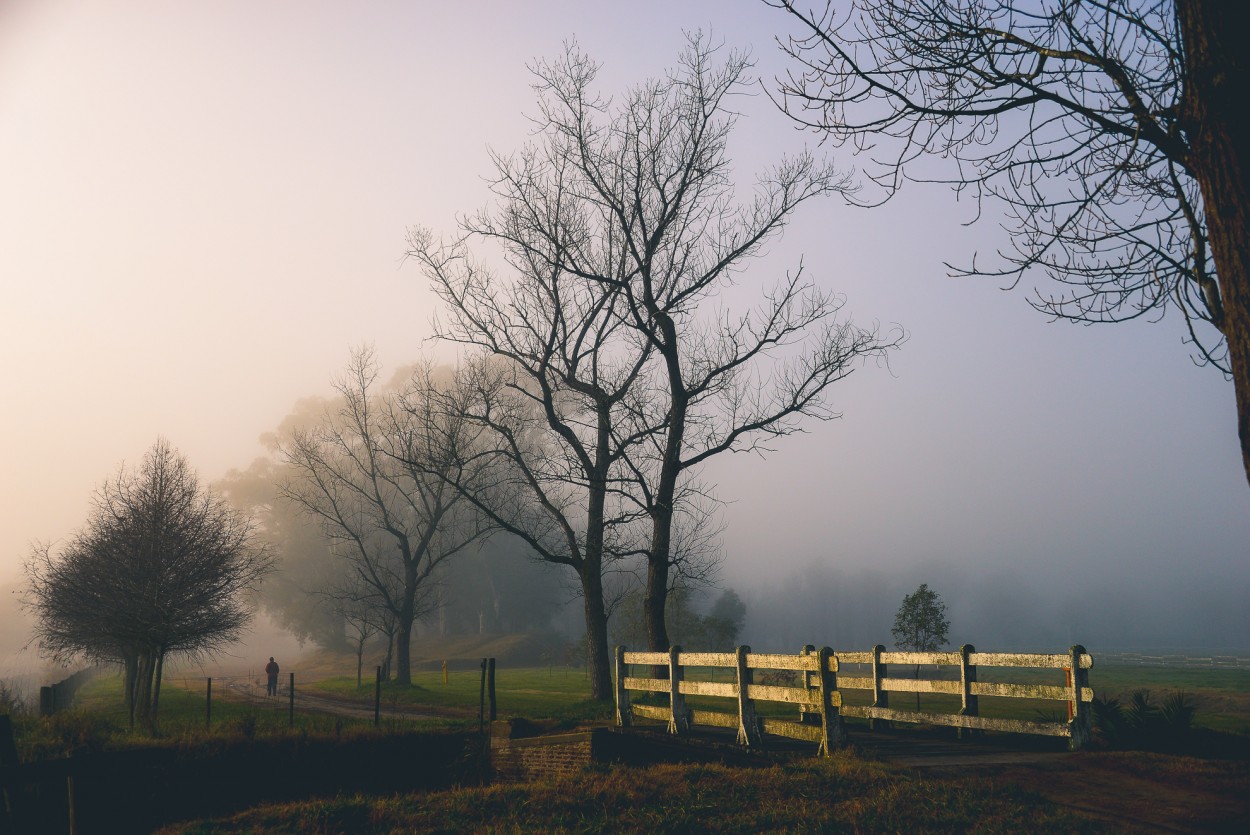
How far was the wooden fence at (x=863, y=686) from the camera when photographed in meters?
11.4

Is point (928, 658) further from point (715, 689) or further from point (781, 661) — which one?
point (715, 689)

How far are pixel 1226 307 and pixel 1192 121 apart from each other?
1.32m

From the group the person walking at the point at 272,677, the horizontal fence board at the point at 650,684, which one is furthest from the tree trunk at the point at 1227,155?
the person walking at the point at 272,677

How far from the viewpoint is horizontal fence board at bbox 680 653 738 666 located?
13148mm

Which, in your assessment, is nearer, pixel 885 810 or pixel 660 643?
pixel 885 810

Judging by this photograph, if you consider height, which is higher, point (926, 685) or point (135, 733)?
point (926, 685)

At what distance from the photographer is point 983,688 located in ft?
41.1

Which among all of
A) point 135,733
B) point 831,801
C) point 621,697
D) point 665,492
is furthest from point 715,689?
point 135,733

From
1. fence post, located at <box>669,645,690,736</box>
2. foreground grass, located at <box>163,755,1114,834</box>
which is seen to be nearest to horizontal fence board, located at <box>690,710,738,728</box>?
fence post, located at <box>669,645,690,736</box>

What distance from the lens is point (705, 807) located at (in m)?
9.59

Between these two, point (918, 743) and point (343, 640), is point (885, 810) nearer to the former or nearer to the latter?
point (918, 743)

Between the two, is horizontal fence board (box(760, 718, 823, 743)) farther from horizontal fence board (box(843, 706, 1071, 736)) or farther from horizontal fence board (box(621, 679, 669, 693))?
horizontal fence board (box(621, 679, 669, 693))

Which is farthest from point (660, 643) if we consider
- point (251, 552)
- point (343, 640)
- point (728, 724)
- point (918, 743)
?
point (343, 640)

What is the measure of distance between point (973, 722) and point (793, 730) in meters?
2.65
